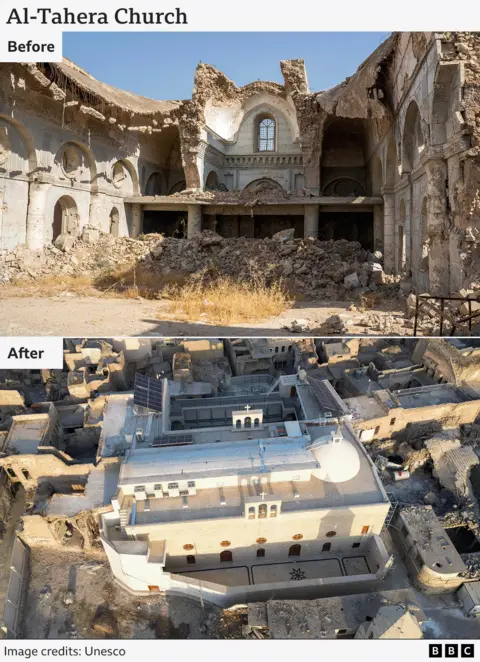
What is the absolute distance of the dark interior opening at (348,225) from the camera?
2220 centimetres

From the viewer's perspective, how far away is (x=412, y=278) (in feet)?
43.6

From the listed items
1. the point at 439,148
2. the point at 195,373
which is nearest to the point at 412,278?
the point at 439,148

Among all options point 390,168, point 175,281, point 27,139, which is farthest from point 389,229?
point 27,139

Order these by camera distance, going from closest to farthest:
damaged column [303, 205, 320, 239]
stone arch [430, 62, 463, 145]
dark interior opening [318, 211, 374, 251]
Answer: stone arch [430, 62, 463, 145] → damaged column [303, 205, 320, 239] → dark interior opening [318, 211, 374, 251]

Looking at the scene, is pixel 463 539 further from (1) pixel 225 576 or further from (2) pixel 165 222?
(2) pixel 165 222

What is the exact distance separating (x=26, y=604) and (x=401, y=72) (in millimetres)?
15334

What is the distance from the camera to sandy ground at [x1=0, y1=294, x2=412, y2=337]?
28.7ft

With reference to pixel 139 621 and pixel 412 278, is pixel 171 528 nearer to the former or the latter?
pixel 139 621

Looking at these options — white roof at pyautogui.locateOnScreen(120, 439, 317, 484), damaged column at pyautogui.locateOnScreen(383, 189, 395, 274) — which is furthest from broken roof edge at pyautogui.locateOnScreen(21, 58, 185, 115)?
white roof at pyautogui.locateOnScreen(120, 439, 317, 484)

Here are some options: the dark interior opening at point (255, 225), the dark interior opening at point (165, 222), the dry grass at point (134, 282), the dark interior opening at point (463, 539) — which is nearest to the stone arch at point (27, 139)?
the dry grass at point (134, 282)
